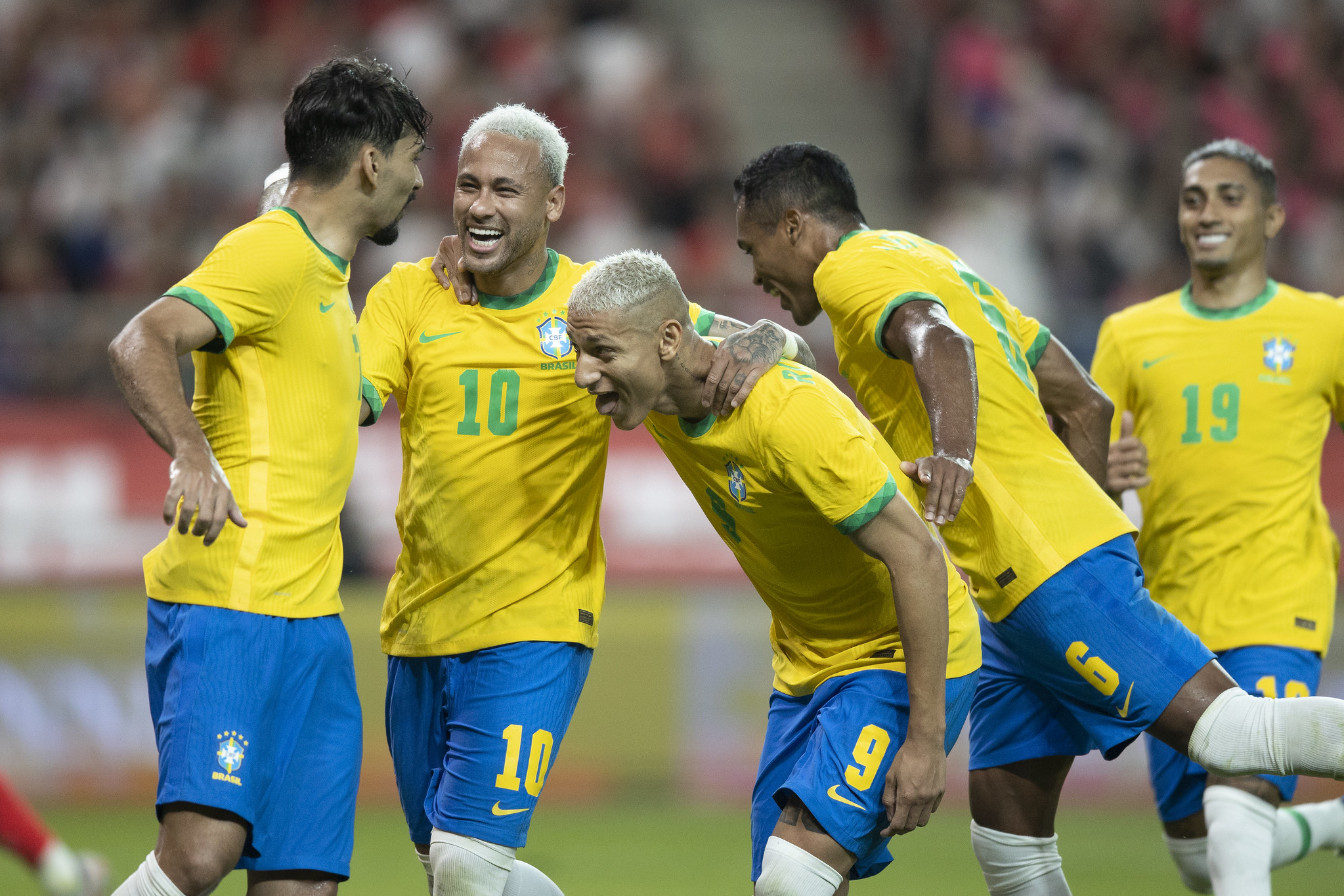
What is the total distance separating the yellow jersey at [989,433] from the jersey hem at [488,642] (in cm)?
110

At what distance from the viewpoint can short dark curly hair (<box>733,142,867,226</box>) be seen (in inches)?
180

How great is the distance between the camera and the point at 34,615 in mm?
8594

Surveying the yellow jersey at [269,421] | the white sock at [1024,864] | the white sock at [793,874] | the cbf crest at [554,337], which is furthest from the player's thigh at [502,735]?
the white sock at [1024,864]

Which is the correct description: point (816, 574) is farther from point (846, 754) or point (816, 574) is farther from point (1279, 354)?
point (1279, 354)

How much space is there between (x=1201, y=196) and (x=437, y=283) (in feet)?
9.04

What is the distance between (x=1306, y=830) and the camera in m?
5.36

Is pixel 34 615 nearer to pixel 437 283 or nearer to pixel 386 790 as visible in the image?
pixel 386 790

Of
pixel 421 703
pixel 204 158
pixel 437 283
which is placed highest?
pixel 204 158

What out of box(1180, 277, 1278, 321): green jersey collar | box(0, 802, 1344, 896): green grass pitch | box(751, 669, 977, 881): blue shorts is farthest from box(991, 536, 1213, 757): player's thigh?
box(0, 802, 1344, 896): green grass pitch

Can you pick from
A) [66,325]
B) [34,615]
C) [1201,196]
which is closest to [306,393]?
[1201,196]

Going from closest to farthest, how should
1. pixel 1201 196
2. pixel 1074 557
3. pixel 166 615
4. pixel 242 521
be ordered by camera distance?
pixel 242 521, pixel 166 615, pixel 1074 557, pixel 1201 196

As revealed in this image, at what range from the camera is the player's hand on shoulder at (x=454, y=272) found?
459 cm

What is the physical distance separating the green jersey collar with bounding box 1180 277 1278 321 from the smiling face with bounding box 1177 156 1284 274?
11 cm

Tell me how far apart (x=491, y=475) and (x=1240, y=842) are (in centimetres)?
266
